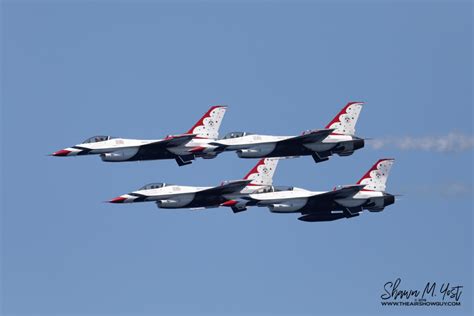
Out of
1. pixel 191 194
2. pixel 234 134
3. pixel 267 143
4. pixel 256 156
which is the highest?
pixel 234 134

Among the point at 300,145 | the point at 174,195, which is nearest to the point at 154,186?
the point at 174,195

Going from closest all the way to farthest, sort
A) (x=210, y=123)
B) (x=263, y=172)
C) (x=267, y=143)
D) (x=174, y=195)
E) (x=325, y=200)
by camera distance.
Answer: (x=325, y=200) < (x=267, y=143) < (x=174, y=195) < (x=210, y=123) < (x=263, y=172)

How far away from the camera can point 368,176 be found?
157 metres

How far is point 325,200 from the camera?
15412cm

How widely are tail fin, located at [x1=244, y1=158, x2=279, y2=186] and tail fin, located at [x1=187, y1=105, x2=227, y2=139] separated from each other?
4.30 metres

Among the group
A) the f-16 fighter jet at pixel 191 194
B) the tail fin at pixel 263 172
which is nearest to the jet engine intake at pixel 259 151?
the f-16 fighter jet at pixel 191 194

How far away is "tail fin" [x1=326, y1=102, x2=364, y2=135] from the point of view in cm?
15650

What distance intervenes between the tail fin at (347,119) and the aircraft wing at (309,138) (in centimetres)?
243

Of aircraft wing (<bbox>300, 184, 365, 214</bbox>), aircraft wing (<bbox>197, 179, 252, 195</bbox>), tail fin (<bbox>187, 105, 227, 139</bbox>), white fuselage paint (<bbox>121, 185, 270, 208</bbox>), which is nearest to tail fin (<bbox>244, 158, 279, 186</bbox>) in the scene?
white fuselage paint (<bbox>121, 185, 270, 208</bbox>)

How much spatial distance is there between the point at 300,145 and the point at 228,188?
6.83 metres

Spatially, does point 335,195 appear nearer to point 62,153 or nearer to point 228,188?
point 228,188

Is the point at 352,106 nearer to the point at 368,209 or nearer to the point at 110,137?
the point at 368,209

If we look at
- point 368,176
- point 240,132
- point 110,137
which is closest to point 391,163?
point 368,176

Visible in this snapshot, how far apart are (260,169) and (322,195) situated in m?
8.27
